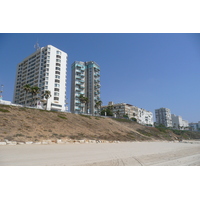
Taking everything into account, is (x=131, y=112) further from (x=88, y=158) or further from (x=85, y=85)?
(x=88, y=158)

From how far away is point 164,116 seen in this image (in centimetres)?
17438

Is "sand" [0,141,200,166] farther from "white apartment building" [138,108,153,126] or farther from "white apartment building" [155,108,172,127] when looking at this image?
"white apartment building" [155,108,172,127]

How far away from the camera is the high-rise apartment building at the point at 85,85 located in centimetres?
9353

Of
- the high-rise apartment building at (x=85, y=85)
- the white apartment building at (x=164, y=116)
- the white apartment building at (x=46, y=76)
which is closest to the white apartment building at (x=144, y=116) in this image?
the white apartment building at (x=164, y=116)

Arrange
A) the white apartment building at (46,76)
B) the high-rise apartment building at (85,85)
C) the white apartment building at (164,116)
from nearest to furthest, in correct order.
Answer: the white apartment building at (46,76)
the high-rise apartment building at (85,85)
the white apartment building at (164,116)

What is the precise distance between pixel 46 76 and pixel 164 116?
15024 cm

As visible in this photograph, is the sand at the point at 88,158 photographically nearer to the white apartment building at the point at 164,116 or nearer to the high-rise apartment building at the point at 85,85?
the high-rise apartment building at the point at 85,85

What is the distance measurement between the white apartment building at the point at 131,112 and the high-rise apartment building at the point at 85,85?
21.4 metres

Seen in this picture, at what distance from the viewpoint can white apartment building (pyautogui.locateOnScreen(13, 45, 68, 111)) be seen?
71562 mm

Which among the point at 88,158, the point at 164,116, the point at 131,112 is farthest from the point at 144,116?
the point at 88,158
